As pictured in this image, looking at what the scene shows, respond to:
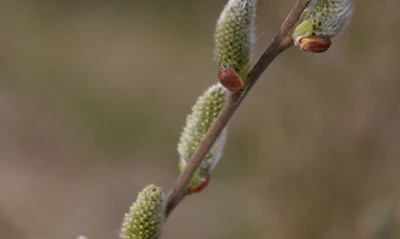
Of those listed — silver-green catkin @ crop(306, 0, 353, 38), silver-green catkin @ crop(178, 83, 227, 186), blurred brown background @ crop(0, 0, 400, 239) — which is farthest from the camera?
blurred brown background @ crop(0, 0, 400, 239)

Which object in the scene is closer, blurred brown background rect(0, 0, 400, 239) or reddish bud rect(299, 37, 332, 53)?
reddish bud rect(299, 37, 332, 53)

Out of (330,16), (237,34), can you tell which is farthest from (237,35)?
(330,16)

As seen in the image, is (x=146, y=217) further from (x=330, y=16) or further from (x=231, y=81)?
(x=330, y=16)

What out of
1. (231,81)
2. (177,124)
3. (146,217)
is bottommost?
(177,124)

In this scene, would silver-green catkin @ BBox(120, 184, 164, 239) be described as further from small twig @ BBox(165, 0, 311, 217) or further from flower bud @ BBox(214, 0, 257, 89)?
flower bud @ BBox(214, 0, 257, 89)

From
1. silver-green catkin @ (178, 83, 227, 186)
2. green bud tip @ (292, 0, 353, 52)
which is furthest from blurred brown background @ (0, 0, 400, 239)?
green bud tip @ (292, 0, 353, 52)

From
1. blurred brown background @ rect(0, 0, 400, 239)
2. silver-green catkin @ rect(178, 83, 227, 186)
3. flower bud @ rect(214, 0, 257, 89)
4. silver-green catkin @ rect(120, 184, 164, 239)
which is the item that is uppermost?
flower bud @ rect(214, 0, 257, 89)

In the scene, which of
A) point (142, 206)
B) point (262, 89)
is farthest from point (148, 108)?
point (142, 206)

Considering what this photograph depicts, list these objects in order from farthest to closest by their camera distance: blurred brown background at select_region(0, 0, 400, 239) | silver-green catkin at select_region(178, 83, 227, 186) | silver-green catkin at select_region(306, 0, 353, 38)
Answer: blurred brown background at select_region(0, 0, 400, 239), silver-green catkin at select_region(178, 83, 227, 186), silver-green catkin at select_region(306, 0, 353, 38)
